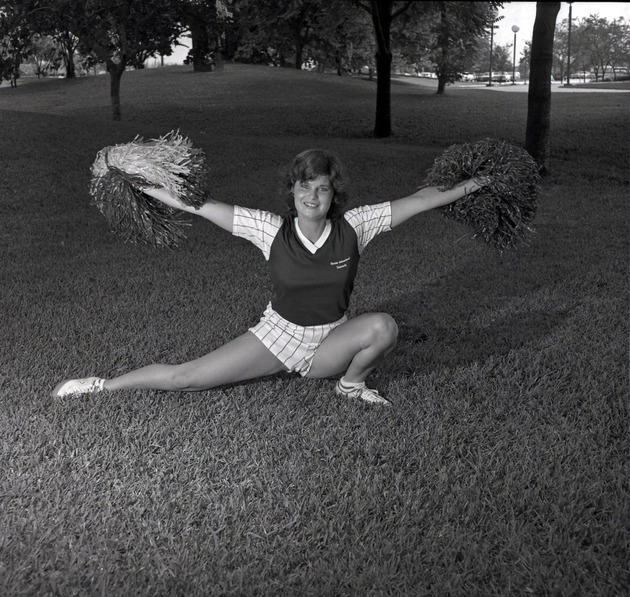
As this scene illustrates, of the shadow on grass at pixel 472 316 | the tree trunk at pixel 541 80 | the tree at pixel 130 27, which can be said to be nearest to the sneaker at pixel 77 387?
the shadow on grass at pixel 472 316

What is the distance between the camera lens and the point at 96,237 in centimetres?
877

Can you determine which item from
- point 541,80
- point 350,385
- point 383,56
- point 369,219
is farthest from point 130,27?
point 350,385

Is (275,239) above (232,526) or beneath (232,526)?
above

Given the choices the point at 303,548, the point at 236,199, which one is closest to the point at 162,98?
the point at 236,199

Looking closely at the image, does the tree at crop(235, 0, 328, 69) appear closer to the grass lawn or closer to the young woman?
the grass lawn

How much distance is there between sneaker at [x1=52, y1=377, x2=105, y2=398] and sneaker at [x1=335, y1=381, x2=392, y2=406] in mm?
1320

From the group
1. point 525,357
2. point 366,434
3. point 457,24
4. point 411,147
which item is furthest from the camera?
point 457,24

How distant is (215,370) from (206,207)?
86 centimetres

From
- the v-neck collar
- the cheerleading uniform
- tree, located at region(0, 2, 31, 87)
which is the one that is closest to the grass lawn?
the cheerleading uniform

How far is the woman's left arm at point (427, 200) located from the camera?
4.27 metres

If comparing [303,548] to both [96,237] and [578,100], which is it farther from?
[578,100]

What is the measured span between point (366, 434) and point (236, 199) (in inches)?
312

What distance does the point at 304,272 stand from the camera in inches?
160

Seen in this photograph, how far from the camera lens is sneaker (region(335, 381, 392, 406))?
4270mm
